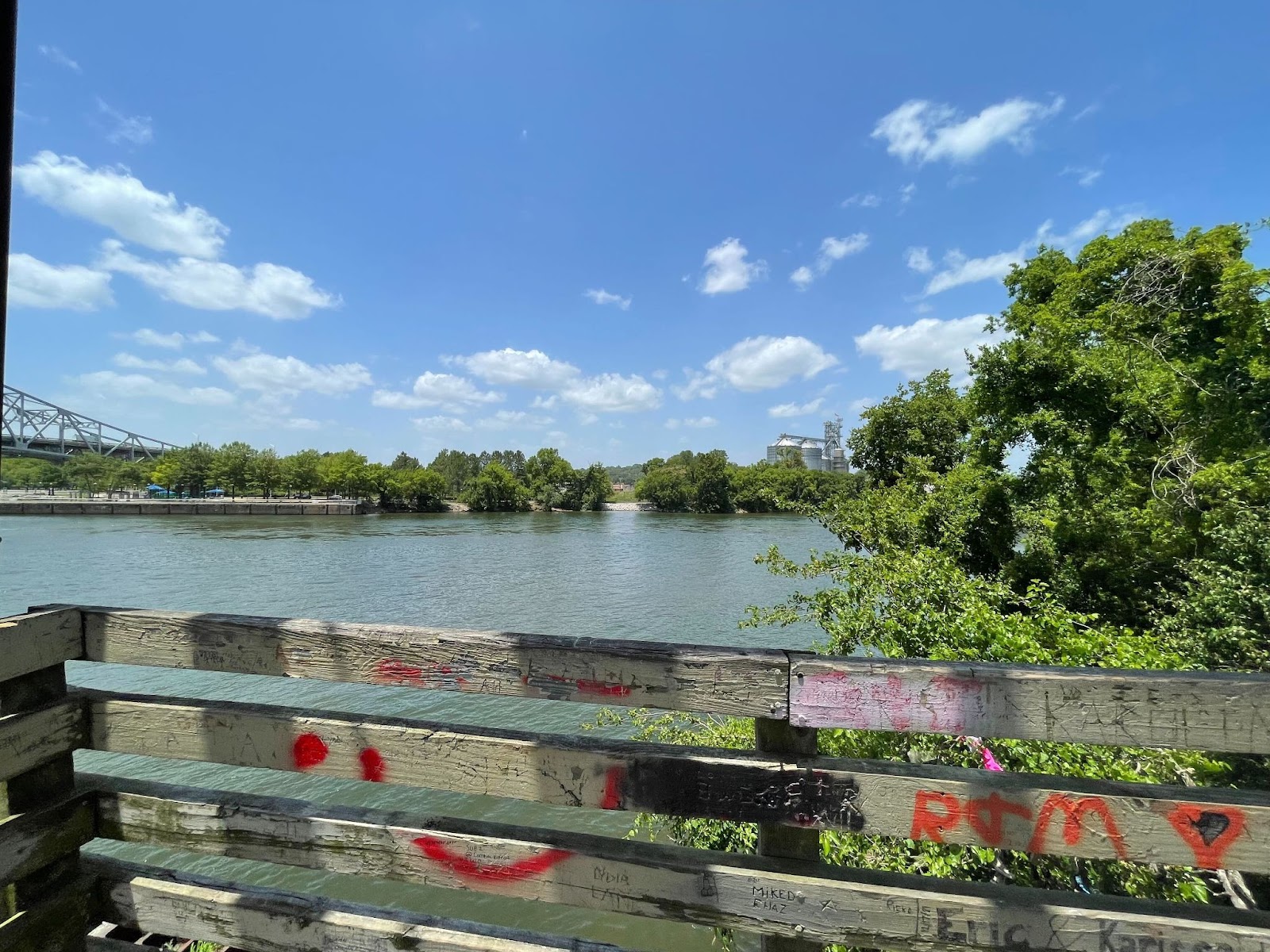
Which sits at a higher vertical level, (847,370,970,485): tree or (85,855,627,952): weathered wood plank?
(847,370,970,485): tree

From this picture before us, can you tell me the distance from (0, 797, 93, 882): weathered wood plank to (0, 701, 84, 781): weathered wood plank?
15 cm

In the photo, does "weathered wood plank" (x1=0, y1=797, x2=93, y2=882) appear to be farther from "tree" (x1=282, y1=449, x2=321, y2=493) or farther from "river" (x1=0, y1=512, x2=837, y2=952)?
"tree" (x1=282, y1=449, x2=321, y2=493)

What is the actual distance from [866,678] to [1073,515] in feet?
43.6

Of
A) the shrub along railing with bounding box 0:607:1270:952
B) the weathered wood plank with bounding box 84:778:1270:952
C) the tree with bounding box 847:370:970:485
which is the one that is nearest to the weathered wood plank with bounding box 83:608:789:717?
the shrub along railing with bounding box 0:607:1270:952

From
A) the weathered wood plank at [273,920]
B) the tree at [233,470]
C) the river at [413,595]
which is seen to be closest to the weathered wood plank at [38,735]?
the weathered wood plank at [273,920]

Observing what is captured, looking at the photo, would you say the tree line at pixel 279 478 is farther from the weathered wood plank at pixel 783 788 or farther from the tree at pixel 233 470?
the weathered wood plank at pixel 783 788

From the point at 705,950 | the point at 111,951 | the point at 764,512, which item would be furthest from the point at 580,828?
the point at 764,512

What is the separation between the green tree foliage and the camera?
275 feet

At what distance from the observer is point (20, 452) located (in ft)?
215

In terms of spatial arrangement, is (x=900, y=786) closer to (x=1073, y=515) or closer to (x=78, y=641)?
(x=78, y=641)

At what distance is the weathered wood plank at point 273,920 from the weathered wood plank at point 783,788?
1.34 ft

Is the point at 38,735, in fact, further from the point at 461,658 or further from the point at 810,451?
the point at 810,451

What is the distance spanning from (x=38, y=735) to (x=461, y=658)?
1300 millimetres

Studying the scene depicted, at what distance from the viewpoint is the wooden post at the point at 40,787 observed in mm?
1801
